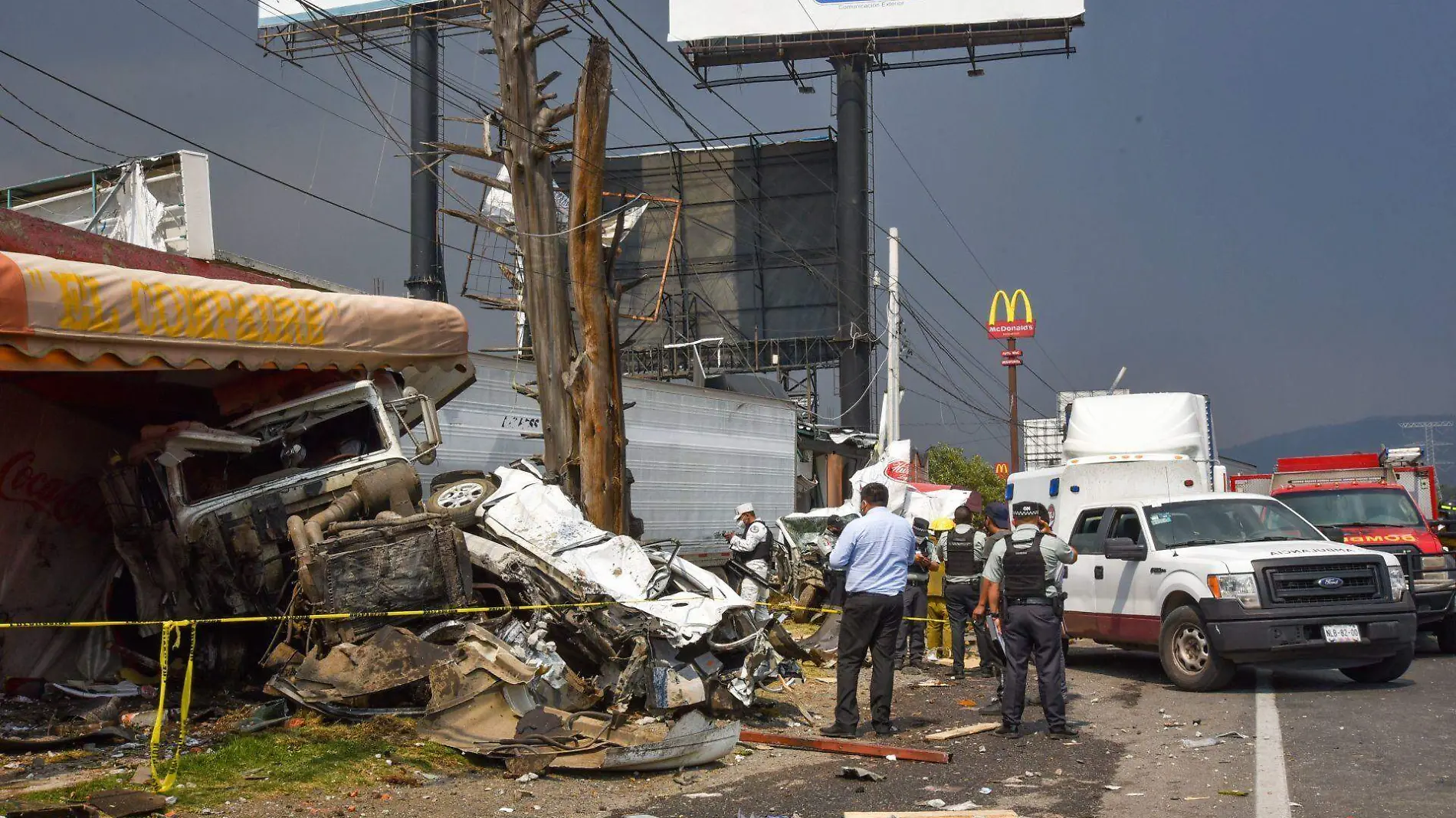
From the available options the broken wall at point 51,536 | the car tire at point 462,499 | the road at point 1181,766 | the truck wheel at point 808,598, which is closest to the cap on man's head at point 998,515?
the road at point 1181,766

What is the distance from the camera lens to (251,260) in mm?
16906

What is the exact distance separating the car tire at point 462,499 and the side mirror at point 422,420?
1.05 feet

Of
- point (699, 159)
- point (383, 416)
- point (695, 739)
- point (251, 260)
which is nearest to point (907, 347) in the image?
point (699, 159)

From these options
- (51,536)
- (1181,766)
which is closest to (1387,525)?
(1181,766)

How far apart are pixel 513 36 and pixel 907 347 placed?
2237 cm

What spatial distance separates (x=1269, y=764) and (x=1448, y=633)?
7880 millimetres

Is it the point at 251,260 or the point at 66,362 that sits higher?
the point at 251,260

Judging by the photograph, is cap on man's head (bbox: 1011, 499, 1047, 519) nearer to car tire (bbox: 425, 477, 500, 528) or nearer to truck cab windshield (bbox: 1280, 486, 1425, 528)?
car tire (bbox: 425, 477, 500, 528)

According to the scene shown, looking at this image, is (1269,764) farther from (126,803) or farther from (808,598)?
(808,598)

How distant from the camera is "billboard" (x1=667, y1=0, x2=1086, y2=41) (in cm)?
4128

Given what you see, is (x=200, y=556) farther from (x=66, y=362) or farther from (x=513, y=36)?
(x=513, y=36)

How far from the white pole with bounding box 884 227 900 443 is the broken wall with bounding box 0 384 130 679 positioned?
19.7 m

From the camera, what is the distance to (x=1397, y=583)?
37.0 ft

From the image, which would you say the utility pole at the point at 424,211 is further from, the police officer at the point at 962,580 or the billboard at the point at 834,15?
the police officer at the point at 962,580
